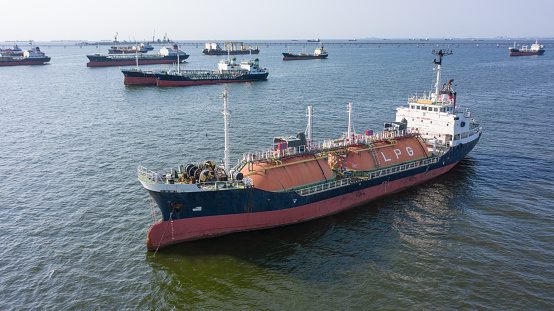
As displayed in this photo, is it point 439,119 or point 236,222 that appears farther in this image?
point 439,119

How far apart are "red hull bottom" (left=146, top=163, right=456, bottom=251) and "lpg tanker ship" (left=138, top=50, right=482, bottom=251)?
0.22ft

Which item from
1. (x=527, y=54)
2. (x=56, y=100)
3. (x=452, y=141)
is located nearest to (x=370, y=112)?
(x=452, y=141)

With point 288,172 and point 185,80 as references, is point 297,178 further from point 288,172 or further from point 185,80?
point 185,80

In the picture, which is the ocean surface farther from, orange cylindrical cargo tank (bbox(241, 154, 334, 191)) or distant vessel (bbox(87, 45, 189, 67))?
distant vessel (bbox(87, 45, 189, 67))

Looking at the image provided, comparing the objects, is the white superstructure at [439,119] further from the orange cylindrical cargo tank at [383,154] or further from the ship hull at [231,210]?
the ship hull at [231,210]

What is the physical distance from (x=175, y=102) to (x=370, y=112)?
136 ft

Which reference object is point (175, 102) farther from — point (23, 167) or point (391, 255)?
point (391, 255)

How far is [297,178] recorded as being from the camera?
29984 mm

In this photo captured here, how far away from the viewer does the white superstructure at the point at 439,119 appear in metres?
41.9

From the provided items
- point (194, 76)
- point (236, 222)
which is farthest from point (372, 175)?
point (194, 76)

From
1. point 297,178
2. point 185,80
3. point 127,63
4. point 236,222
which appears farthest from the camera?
point 127,63

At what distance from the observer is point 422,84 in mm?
98125

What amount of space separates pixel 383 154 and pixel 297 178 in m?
11.3

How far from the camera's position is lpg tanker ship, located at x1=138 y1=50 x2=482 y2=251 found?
1016 inches
